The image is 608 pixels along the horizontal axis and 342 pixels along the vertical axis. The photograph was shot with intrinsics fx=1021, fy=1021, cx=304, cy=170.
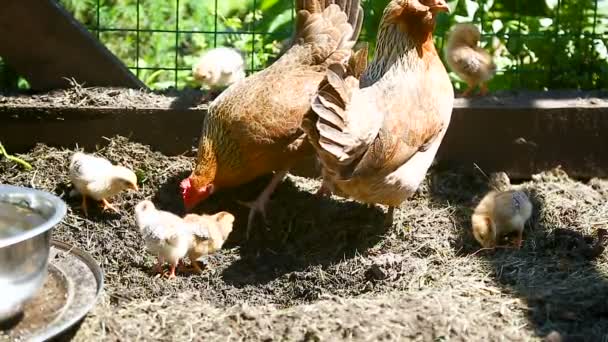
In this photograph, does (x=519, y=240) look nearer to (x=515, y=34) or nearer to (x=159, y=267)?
(x=515, y=34)

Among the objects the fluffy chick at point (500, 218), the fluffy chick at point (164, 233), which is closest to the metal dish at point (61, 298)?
the fluffy chick at point (164, 233)

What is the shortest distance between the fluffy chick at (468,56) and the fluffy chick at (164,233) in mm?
2198

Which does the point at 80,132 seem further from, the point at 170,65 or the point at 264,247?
the point at 170,65

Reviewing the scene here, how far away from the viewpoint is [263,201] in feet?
20.3

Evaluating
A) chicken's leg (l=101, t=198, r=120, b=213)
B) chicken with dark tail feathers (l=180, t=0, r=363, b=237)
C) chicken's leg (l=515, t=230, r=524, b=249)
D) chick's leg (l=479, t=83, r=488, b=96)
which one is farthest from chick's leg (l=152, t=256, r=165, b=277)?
chick's leg (l=479, t=83, r=488, b=96)

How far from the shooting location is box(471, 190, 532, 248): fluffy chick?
579 cm

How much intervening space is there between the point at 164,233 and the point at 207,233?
0.28 m

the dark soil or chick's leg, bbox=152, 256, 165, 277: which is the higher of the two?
the dark soil

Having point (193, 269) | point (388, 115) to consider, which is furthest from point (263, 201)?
point (388, 115)

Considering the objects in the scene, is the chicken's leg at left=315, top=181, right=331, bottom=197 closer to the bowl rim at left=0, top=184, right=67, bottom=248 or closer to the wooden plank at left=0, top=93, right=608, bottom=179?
the wooden plank at left=0, top=93, right=608, bottom=179

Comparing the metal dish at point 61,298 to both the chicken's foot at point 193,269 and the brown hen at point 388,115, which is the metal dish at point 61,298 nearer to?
the chicken's foot at point 193,269

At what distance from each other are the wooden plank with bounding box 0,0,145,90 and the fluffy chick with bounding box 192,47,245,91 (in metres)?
0.53

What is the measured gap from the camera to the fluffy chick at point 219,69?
6508mm

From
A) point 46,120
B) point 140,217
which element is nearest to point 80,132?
point 46,120
